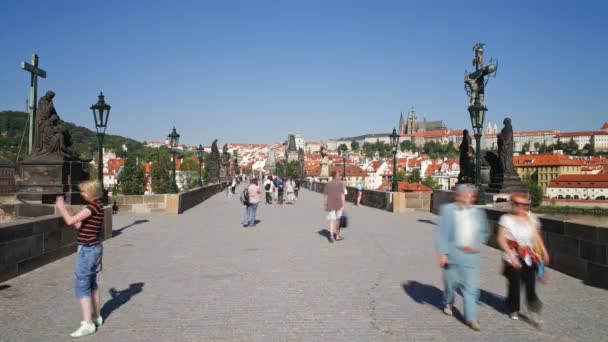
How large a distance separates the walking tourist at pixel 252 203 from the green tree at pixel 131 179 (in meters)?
78.0

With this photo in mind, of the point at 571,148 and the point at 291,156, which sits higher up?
the point at 571,148

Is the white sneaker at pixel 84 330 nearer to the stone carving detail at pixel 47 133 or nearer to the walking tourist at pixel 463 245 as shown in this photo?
the walking tourist at pixel 463 245

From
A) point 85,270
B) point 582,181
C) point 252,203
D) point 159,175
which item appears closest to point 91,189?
point 85,270

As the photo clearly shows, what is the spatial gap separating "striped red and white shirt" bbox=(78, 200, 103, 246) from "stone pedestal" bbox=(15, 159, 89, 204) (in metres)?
9.13

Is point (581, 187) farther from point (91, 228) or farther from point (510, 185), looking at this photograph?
point (91, 228)

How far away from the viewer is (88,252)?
478cm

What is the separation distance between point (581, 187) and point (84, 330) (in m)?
103

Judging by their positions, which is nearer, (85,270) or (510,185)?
(85,270)

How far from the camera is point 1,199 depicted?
13375 mm

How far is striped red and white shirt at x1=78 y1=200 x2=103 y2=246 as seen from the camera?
15.7 feet

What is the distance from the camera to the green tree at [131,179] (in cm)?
8881

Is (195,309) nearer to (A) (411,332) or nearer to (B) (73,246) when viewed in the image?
(A) (411,332)

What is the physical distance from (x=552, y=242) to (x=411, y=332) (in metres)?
4.52

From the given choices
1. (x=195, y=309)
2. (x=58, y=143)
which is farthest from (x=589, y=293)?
(x=58, y=143)
